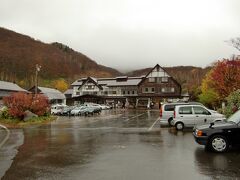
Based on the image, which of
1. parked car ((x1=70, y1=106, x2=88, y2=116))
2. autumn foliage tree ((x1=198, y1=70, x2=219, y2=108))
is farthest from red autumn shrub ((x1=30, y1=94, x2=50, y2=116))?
A: autumn foliage tree ((x1=198, y1=70, x2=219, y2=108))

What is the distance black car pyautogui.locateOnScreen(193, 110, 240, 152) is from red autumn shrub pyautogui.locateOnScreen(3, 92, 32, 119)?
23.5 meters

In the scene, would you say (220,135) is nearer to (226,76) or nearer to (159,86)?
(226,76)

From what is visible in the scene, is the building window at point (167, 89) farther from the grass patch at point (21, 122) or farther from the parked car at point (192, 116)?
the parked car at point (192, 116)

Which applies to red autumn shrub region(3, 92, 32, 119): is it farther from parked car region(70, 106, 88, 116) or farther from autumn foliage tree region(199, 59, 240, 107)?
autumn foliage tree region(199, 59, 240, 107)

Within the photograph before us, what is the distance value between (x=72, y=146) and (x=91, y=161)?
153 inches

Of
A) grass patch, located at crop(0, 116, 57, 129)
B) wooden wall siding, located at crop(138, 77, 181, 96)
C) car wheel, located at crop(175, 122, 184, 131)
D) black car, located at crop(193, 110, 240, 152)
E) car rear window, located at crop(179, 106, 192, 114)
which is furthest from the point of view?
wooden wall siding, located at crop(138, 77, 181, 96)

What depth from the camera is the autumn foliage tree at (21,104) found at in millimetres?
31156

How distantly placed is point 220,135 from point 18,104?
24.3 m

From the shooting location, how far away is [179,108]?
2098 cm

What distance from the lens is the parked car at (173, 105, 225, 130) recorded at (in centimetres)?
2027

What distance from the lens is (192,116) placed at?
67.1 feet

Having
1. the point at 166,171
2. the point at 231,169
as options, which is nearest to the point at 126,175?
the point at 166,171

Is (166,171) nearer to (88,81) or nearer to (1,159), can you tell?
(1,159)

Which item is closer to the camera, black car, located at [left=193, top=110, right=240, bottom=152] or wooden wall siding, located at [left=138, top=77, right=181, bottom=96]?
black car, located at [left=193, top=110, right=240, bottom=152]
